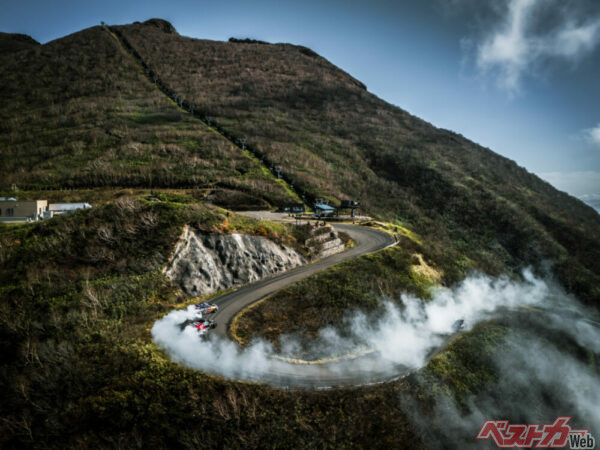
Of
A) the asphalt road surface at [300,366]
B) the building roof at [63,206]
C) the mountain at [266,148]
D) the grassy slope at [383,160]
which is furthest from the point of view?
the grassy slope at [383,160]

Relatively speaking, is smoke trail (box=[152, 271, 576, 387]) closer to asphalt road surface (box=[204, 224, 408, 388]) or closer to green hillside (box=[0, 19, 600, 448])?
asphalt road surface (box=[204, 224, 408, 388])

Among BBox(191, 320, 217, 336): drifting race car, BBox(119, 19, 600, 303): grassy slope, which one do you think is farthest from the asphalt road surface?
BBox(119, 19, 600, 303): grassy slope

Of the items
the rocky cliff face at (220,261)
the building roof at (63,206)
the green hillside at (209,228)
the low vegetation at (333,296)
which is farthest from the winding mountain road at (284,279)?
the building roof at (63,206)

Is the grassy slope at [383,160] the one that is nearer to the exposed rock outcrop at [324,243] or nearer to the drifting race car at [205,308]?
the exposed rock outcrop at [324,243]

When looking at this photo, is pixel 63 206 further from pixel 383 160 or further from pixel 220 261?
pixel 383 160

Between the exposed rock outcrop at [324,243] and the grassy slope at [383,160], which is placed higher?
the grassy slope at [383,160]

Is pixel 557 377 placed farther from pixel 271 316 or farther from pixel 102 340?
pixel 102 340

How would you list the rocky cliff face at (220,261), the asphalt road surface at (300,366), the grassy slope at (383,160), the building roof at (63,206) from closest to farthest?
1. the asphalt road surface at (300,366)
2. the rocky cliff face at (220,261)
3. the building roof at (63,206)
4. the grassy slope at (383,160)
